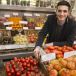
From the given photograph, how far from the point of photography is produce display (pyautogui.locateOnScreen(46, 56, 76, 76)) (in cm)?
205

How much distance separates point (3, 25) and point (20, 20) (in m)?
0.45

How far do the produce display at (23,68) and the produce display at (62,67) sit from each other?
11.4 inches

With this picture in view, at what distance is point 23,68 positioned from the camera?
2.80 meters

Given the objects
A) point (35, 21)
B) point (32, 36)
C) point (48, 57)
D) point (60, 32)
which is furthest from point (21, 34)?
point (48, 57)

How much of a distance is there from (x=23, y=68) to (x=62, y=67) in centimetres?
77

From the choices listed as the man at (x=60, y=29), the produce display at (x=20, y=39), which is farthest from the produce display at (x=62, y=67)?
the produce display at (x=20, y=39)

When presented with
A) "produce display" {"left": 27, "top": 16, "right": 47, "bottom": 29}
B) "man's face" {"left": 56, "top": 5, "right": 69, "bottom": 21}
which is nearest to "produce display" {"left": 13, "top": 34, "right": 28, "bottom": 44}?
"produce display" {"left": 27, "top": 16, "right": 47, "bottom": 29}

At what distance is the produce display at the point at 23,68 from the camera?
257cm

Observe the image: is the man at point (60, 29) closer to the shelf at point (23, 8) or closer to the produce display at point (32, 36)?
the produce display at point (32, 36)

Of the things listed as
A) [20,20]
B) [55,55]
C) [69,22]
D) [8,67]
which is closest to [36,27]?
[20,20]

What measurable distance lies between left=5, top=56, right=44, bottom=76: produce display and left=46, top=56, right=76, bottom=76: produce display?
0.29 m

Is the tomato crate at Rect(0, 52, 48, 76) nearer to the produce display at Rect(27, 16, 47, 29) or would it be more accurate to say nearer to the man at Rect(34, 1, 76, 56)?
the man at Rect(34, 1, 76, 56)

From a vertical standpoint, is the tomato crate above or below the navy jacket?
below

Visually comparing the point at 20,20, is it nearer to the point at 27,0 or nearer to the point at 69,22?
the point at 27,0
